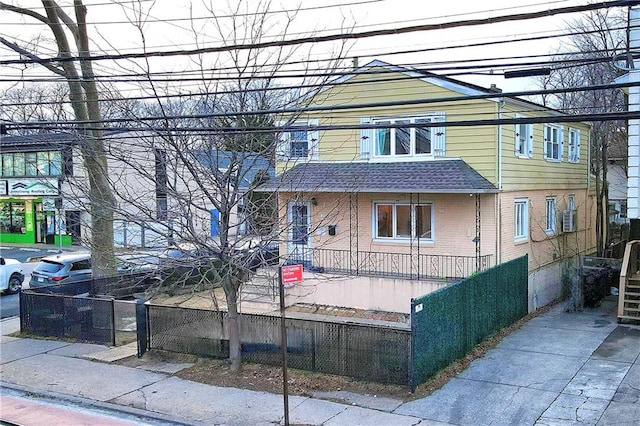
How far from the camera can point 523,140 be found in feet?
63.8

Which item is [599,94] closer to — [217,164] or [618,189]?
[618,189]

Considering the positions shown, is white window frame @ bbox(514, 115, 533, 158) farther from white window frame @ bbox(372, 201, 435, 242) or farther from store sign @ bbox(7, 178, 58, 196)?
store sign @ bbox(7, 178, 58, 196)

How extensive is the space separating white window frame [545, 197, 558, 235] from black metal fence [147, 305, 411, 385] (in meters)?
11.9

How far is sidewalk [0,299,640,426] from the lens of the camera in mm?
10000

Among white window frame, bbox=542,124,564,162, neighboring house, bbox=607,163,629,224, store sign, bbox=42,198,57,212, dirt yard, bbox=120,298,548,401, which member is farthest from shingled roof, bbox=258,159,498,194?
neighboring house, bbox=607,163,629,224

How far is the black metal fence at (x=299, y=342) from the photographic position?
11477 millimetres

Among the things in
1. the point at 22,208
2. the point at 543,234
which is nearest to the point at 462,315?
the point at 543,234

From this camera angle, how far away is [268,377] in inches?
478

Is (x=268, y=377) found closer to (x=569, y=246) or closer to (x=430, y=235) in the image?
(x=430, y=235)

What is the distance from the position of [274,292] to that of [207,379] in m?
6.78

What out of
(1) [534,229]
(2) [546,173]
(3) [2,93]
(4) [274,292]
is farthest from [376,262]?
(3) [2,93]

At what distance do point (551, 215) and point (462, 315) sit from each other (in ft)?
32.9

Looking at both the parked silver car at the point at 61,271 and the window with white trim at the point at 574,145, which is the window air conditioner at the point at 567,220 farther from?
the parked silver car at the point at 61,271

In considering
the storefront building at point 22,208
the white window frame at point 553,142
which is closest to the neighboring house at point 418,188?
the white window frame at point 553,142
